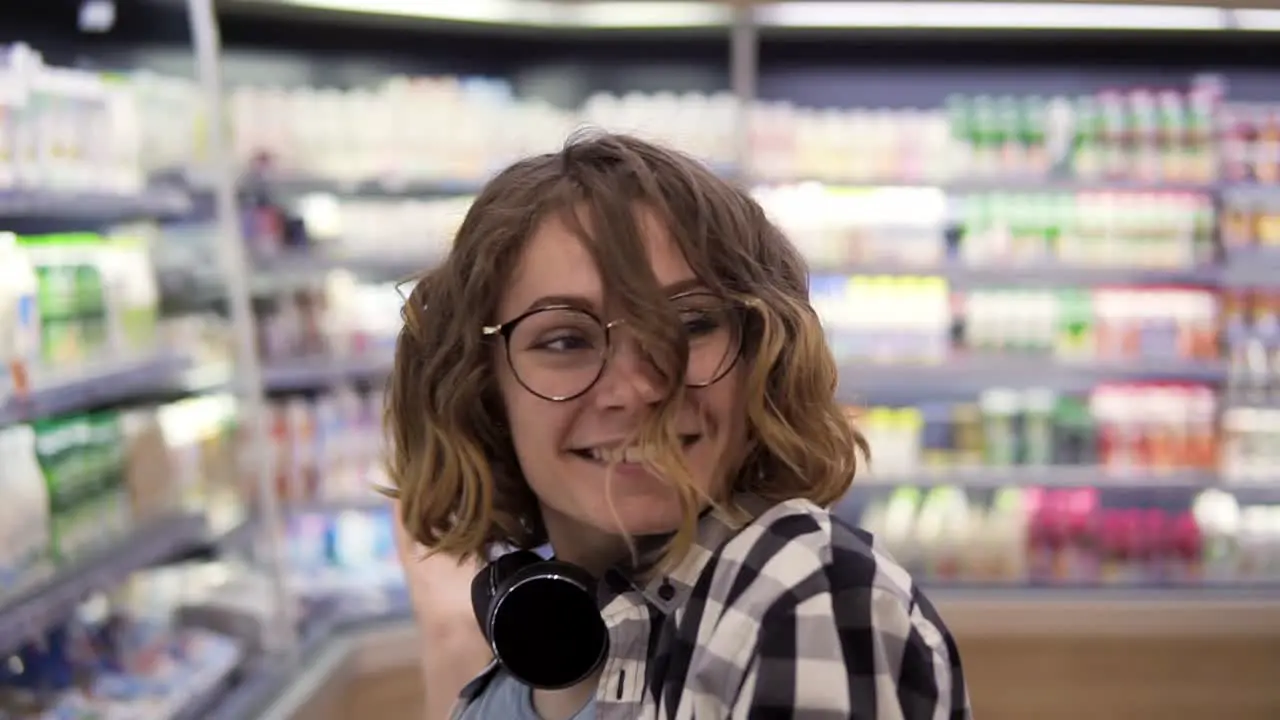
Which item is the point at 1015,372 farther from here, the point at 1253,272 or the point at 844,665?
the point at 844,665

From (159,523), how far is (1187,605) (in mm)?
3404

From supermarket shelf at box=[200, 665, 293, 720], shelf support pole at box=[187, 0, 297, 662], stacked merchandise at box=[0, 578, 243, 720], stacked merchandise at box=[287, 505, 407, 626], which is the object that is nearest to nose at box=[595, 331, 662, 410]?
stacked merchandise at box=[0, 578, 243, 720]

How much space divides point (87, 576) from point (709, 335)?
1907 mm

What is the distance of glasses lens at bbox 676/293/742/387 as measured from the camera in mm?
998

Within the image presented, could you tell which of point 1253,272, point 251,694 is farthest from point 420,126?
point 1253,272

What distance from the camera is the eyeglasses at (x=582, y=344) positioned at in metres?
1.00

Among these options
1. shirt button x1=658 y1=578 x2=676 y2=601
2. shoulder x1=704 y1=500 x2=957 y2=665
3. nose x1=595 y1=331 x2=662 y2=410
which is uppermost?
nose x1=595 y1=331 x2=662 y2=410

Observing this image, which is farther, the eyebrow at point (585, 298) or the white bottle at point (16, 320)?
the white bottle at point (16, 320)

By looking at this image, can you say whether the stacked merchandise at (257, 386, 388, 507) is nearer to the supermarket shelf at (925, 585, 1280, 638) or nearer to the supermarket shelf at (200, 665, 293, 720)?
the supermarket shelf at (200, 665, 293, 720)

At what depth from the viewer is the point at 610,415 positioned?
1.03 meters

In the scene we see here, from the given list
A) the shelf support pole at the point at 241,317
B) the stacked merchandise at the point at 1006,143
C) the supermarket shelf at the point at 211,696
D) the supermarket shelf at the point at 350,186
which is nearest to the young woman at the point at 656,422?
the supermarket shelf at the point at 211,696

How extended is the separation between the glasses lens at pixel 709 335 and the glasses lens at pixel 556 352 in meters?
0.08

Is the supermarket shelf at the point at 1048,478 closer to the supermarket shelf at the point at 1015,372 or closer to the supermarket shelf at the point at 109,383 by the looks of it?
the supermarket shelf at the point at 1015,372

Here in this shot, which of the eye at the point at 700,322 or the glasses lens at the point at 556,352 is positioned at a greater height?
the eye at the point at 700,322
